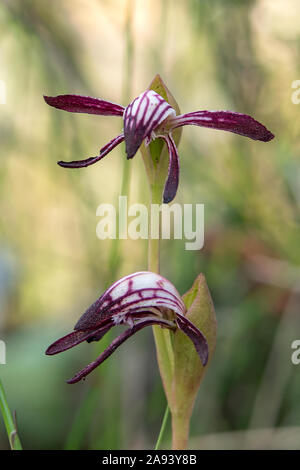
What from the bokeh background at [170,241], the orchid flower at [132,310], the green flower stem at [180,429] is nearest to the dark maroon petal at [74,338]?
the orchid flower at [132,310]

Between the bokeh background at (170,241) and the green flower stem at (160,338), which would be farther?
the bokeh background at (170,241)

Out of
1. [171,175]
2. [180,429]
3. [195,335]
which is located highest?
[171,175]

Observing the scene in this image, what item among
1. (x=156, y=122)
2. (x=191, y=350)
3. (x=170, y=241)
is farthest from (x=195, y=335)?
(x=170, y=241)

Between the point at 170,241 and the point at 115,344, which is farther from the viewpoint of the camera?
the point at 170,241

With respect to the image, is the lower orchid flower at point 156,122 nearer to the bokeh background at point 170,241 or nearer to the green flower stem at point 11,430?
the green flower stem at point 11,430

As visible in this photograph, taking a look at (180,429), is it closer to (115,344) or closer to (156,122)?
(115,344)

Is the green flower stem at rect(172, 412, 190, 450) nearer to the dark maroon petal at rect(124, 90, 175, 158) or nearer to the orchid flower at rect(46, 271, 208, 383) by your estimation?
the orchid flower at rect(46, 271, 208, 383)
